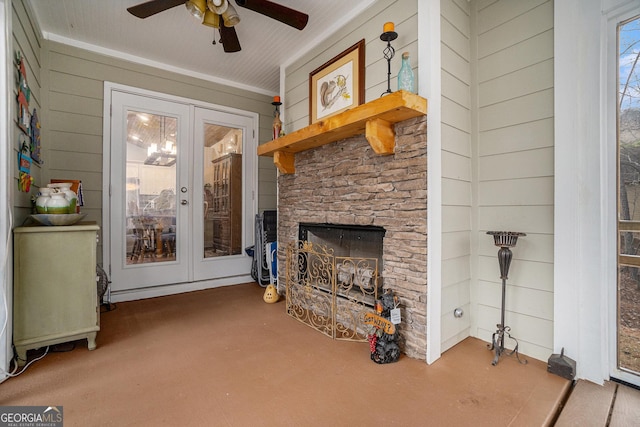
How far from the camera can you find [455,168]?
2.04 metres

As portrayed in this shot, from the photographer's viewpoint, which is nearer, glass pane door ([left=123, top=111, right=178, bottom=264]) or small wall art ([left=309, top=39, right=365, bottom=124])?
small wall art ([left=309, top=39, right=365, bottom=124])

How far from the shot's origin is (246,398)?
4.95ft

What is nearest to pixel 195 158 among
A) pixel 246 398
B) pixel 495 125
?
pixel 246 398

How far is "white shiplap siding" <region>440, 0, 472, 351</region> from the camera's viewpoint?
1.96 metres

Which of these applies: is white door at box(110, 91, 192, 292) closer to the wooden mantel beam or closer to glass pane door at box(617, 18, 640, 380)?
the wooden mantel beam

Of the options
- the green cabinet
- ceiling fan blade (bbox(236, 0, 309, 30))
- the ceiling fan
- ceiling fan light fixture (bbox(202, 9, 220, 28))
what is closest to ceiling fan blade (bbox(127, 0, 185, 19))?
the ceiling fan

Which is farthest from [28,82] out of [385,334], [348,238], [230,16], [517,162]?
[517,162]

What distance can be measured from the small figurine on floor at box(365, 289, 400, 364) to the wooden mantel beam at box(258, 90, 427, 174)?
992 mm

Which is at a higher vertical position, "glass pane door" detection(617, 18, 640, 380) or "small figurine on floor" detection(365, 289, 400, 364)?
"glass pane door" detection(617, 18, 640, 380)

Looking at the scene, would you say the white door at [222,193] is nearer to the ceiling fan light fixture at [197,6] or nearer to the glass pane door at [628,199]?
the ceiling fan light fixture at [197,6]

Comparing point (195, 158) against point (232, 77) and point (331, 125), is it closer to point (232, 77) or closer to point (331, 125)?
point (232, 77)

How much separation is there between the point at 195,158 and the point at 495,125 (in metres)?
3.04

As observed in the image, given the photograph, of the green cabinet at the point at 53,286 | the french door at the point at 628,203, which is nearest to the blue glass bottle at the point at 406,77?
the french door at the point at 628,203

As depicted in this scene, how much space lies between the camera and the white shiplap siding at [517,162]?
6.10ft
